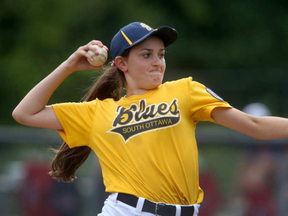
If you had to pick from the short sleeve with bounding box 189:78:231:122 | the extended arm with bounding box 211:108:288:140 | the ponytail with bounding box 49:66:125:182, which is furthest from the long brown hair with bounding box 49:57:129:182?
the extended arm with bounding box 211:108:288:140

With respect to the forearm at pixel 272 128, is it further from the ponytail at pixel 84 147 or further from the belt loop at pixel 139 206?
the ponytail at pixel 84 147

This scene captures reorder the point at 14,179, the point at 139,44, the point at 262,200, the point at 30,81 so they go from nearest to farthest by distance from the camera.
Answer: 1. the point at 139,44
2. the point at 262,200
3. the point at 14,179
4. the point at 30,81

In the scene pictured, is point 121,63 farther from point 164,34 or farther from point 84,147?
point 84,147

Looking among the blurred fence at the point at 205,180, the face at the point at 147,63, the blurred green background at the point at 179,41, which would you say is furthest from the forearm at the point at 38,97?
the blurred green background at the point at 179,41

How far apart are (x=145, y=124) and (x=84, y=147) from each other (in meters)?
0.84

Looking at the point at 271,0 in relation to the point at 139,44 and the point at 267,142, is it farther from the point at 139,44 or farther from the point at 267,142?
the point at 139,44

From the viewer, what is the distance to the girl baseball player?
3.58 meters

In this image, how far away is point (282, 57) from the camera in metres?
14.7

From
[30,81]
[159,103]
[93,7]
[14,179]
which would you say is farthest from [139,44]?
[93,7]

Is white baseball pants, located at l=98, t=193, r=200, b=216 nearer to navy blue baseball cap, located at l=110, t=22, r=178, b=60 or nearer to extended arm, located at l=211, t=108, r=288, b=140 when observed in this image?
extended arm, located at l=211, t=108, r=288, b=140

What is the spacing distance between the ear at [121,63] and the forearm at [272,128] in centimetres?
106

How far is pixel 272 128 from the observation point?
11.5 ft

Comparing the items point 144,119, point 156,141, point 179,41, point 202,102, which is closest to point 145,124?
point 144,119

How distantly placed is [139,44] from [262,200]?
4.68m
